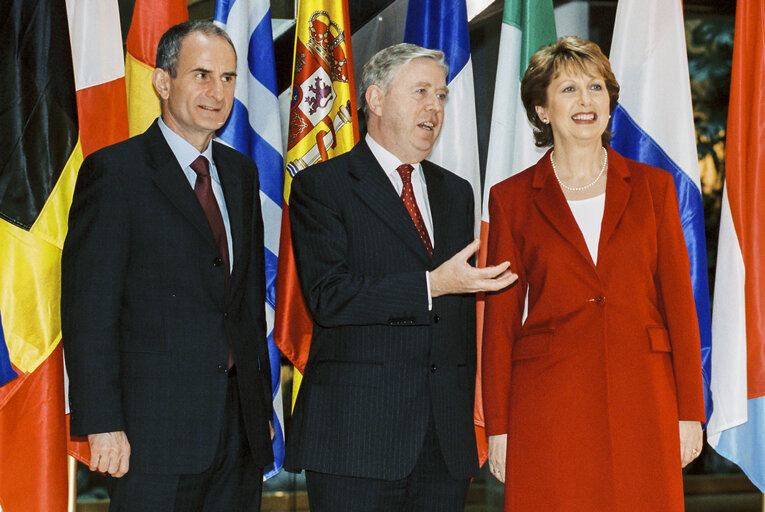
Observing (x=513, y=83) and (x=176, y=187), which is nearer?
(x=176, y=187)

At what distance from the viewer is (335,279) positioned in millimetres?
2127

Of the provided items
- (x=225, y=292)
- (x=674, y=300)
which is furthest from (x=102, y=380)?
(x=674, y=300)

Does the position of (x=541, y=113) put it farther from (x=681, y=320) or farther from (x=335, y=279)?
(x=335, y=279)

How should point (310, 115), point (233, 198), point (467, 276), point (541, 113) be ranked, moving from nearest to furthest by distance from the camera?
point (467, 276) < point (233, 198) < point (541, 113) < point (310, 115)

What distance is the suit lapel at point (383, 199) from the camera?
86.3 inches

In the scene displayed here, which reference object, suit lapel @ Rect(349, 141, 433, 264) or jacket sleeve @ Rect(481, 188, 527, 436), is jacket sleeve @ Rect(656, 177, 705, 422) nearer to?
jacket sleeve @ Rect(481, 188, 527, 436)

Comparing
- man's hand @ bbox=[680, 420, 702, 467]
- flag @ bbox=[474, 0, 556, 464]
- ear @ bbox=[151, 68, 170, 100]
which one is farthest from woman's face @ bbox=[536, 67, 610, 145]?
ear @ bbox=[151, 68, 170, 100]

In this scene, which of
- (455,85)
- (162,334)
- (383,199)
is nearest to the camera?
(162,334)

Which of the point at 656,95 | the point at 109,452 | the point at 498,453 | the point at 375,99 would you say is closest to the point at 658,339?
the point at 498,453

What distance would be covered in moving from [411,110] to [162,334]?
0.93 m

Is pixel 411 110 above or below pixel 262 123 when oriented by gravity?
below

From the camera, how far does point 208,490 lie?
217cm

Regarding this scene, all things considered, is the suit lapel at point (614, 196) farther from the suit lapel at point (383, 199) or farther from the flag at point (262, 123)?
the flag at point (262, 123)

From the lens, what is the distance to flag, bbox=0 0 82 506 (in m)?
2.73
